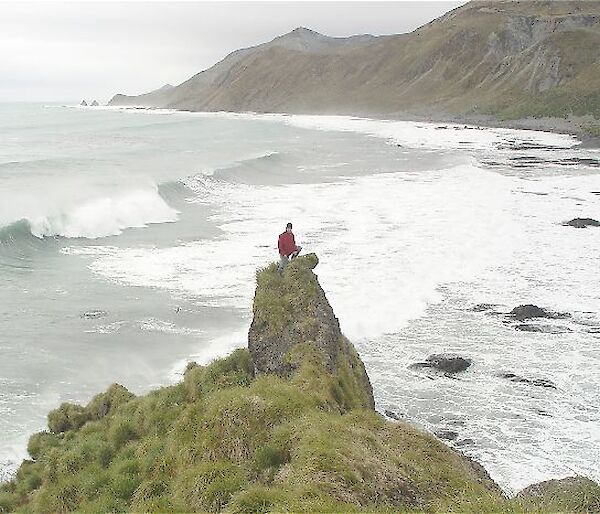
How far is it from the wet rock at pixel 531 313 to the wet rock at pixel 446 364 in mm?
5211

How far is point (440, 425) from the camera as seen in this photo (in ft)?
57.7

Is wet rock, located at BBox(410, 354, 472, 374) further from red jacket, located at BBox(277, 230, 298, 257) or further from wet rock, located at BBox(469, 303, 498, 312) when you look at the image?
red jacket, located at BBox(277, 230, 298, 257)

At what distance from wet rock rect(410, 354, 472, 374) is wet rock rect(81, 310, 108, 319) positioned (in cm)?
1255

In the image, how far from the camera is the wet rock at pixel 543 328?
23953 mm

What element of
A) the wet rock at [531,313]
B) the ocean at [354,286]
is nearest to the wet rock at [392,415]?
the ocean at [354,286]

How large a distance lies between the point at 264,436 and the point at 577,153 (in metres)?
87.7

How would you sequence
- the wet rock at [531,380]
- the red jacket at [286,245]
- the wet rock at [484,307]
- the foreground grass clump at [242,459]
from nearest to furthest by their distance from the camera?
the foreground grass clump at [242,459] < the red jacket at [286,245] < the wet rock at [531,380] < the wet rock at [484,307]

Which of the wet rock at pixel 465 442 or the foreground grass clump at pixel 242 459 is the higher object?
the foreground grass clump at pixel 242 459

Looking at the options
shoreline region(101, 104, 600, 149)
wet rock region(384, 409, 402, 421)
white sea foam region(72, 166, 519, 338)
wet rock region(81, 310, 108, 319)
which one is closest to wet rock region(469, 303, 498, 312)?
white sea foam region(72, 166, 519, 338)

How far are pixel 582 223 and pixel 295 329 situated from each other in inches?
1306

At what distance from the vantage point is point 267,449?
32.0ft

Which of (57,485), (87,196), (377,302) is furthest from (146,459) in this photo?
(87,196)

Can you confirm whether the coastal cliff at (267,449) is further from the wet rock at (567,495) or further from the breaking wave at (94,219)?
the breaking wave at (94,219)

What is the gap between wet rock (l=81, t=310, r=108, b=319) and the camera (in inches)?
996
